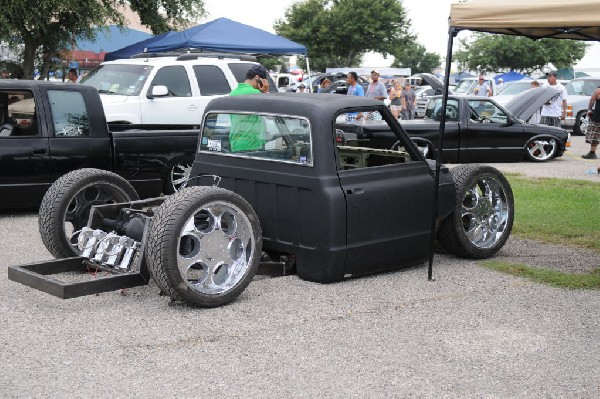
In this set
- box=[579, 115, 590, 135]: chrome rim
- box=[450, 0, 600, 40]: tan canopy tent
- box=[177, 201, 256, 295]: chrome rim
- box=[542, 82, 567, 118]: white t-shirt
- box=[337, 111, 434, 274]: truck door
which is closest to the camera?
box=[177, 201, 256, 295]: chrome rim

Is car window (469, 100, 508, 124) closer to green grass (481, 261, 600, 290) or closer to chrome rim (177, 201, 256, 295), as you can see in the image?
green grass (481, 261, 600, 290)

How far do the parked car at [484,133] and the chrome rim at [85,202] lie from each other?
9.24 m

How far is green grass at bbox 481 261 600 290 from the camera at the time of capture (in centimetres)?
678

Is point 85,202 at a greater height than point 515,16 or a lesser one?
lesser

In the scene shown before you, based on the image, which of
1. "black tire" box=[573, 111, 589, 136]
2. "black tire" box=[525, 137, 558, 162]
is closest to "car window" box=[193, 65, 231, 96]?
"black tire" box=[525, 137, 558, 162]

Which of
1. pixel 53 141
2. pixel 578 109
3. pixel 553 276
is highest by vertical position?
pixel 53 141

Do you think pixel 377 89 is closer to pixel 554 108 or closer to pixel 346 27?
pixel 554 108

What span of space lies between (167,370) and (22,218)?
566 cm

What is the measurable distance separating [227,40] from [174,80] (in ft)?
18.9

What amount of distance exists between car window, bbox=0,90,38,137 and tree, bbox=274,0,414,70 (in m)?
60.7

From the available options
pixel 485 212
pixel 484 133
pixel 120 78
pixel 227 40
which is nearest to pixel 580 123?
pixel 484 133

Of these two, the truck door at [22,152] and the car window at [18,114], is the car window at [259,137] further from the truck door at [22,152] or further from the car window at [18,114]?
the car window at [18,114]

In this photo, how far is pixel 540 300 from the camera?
20.7ft

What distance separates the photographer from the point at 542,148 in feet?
57.4
